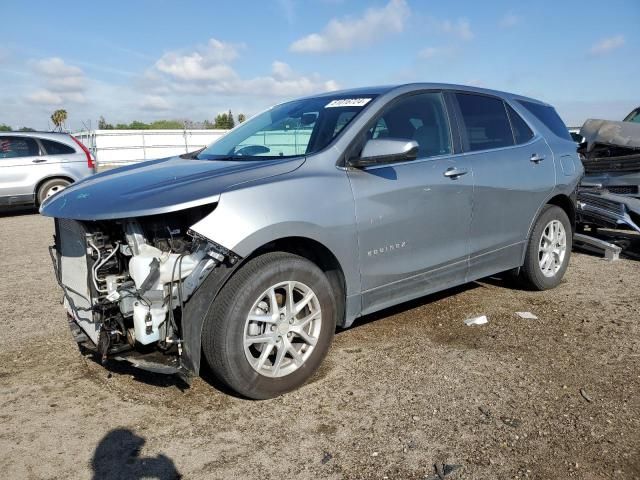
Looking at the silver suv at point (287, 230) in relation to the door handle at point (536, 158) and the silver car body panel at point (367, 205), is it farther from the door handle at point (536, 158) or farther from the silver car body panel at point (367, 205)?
the door handle at point (536, 158)

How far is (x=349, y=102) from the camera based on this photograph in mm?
3748

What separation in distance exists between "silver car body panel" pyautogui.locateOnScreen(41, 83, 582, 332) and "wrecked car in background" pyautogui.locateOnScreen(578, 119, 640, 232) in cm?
225

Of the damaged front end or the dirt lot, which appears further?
the damaged front end

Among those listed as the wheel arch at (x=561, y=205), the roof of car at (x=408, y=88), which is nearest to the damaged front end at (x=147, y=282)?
the roof of car at (x=408, y=88)

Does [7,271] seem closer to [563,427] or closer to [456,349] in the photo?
[456,349]

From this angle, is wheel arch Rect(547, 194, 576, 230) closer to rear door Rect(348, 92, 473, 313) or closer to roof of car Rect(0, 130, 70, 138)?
rear door Rect(348, 92, 473, 313)

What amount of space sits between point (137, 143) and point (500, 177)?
24.6 meters

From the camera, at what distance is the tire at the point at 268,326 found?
9.18ft

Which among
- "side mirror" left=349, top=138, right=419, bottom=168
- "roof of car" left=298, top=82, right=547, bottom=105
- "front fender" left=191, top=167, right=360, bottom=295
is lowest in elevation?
"front fender" left=191, top=167, right=360, bottom=295

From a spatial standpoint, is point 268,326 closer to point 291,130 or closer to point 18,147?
point 291,130

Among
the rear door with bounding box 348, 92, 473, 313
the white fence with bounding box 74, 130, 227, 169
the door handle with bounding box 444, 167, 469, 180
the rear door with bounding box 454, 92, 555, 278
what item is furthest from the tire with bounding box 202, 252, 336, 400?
the white fence with bounding box 74, 130, 227, 169

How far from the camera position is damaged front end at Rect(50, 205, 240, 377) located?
107 inches

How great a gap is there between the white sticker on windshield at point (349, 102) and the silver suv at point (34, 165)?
332 inches

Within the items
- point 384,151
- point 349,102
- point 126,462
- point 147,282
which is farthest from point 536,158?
point 126,462
